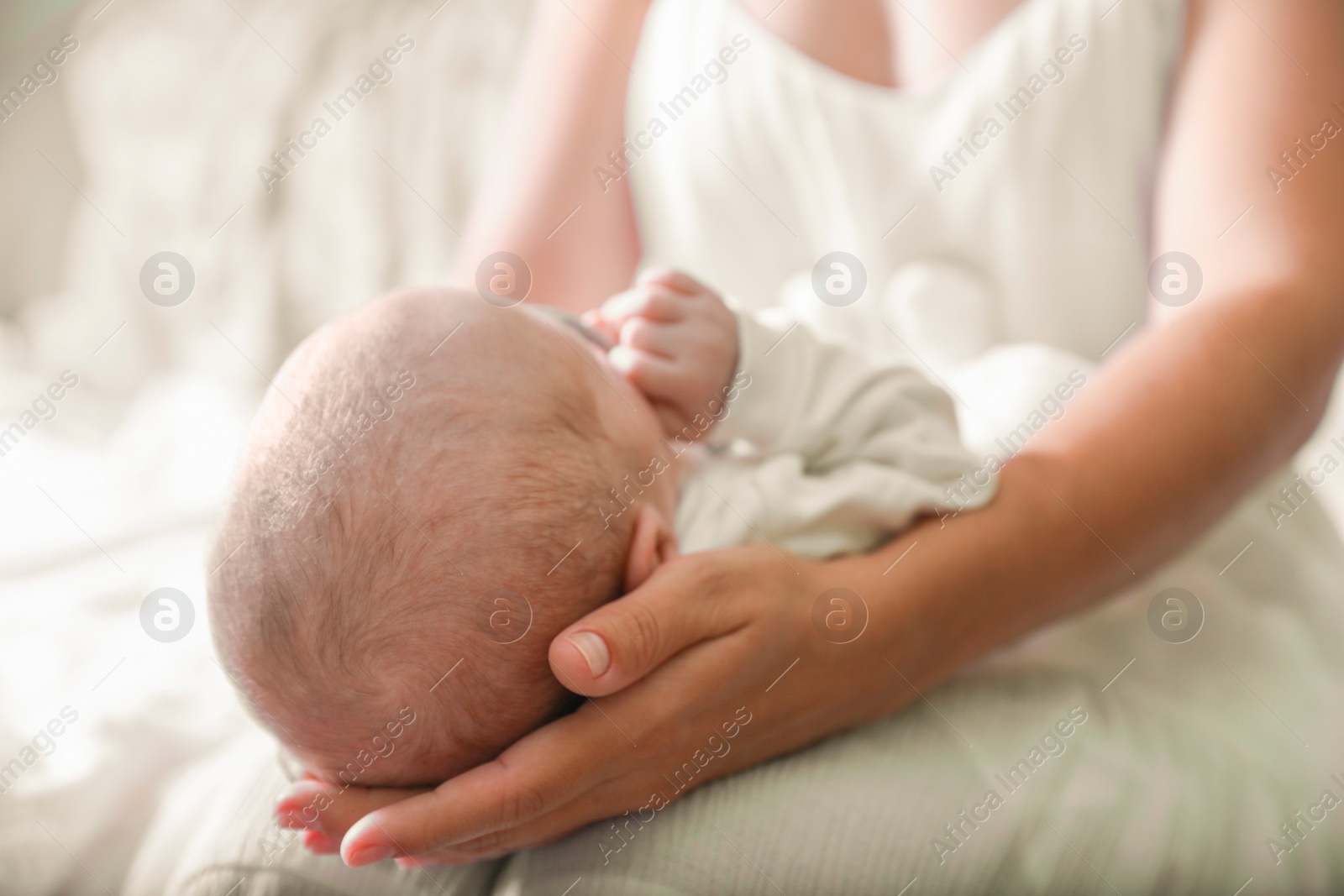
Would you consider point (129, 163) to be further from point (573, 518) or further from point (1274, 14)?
point (1274, 14)

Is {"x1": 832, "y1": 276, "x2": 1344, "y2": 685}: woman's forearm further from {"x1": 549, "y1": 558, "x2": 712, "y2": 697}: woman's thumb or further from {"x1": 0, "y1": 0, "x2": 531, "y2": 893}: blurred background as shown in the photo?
{"x1": 0, "y1": 0, "x2": 531, "y2": 893}: blurred background

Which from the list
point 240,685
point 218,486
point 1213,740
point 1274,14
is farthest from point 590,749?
point 1274,14

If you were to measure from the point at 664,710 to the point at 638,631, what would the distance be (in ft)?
0.27

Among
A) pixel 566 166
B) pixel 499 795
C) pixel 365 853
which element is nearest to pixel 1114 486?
pixel 499 795

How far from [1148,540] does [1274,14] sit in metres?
0.66

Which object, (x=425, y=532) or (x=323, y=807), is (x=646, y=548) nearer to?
(x=425, y=532)

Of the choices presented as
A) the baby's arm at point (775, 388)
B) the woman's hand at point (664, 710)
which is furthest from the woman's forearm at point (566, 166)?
the woman's hand at point (664, 710)

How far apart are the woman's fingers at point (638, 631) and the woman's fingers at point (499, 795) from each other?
44 millimetres

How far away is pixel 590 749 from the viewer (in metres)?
0.66

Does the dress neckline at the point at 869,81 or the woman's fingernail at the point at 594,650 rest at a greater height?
the dress neckline at the point at 869,81

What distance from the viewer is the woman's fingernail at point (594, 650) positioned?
2.01 feet

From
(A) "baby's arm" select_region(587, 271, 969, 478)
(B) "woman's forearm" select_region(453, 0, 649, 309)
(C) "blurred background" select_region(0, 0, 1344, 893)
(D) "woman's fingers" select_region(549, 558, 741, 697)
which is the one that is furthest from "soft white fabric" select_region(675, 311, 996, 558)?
(C) "blurred background" select_region(0, 0, 1344, 893)

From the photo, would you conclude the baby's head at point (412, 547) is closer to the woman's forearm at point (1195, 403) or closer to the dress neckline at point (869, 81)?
the woman's forearm at point (1195, 403)

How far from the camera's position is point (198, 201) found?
1623 mm
